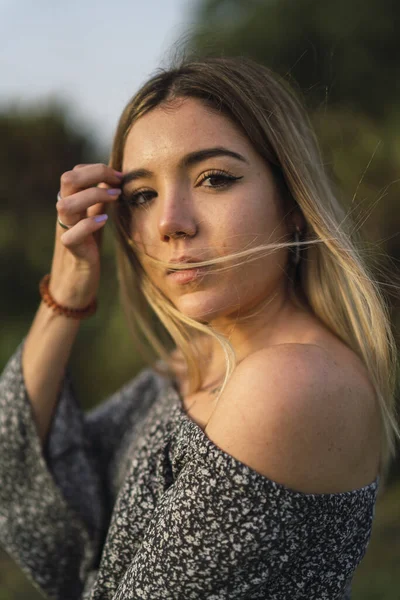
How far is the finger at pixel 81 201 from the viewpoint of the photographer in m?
2.11

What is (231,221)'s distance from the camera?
1828 mm

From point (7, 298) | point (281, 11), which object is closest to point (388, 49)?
point (281, 11)

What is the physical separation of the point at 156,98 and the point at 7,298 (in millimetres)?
4361

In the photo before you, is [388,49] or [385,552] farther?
[388,49]

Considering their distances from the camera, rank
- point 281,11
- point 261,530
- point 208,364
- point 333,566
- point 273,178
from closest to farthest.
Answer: point 261,530 → point 333,566 → point 273,178 → point 208,364 → point 281,11

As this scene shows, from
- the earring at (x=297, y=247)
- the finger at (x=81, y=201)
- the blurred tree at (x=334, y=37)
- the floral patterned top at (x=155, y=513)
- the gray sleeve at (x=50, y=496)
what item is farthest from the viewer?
the blurred tree at (x=334, y=37)

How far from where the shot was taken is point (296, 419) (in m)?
1.55

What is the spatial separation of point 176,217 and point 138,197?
0.90 ft

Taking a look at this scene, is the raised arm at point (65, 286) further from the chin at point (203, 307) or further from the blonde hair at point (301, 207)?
the chin at point (203, 307)

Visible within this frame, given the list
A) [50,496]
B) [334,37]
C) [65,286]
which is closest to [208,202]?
[65,286]

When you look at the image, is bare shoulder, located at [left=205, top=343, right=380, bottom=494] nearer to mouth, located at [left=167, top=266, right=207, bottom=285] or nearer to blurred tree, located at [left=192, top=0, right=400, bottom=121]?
mouth, located at [left=167, top=266, right=207, bottom=285]

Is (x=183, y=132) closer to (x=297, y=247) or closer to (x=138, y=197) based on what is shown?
(x=138, y=197)

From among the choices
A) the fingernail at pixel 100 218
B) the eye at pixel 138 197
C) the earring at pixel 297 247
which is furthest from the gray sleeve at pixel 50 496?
the earring at pixel 297 247

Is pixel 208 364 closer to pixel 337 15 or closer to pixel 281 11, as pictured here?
pixel 337 15
